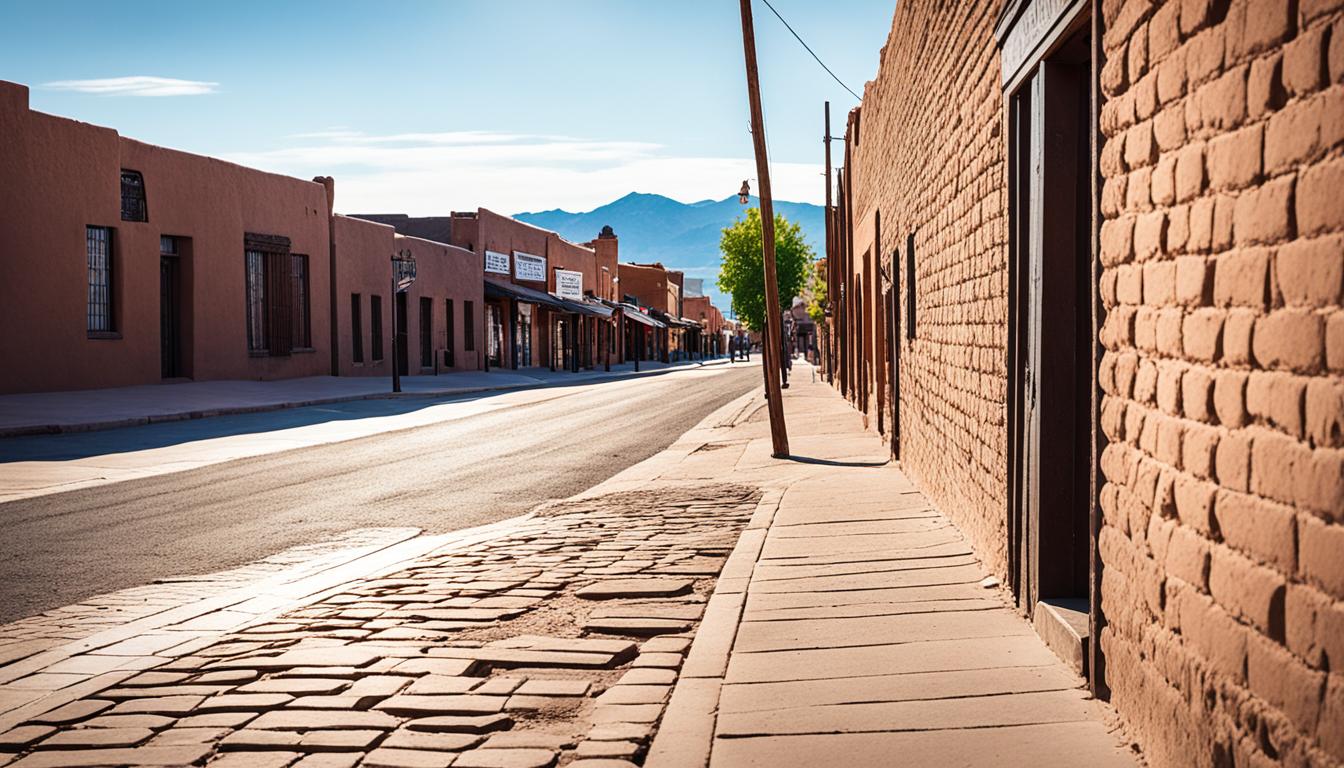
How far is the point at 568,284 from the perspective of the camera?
64.6m

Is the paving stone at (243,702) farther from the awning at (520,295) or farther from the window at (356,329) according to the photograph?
the awning at (520,295)

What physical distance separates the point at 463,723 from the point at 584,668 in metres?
0.89

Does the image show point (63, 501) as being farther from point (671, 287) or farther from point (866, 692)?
point (671, 287)

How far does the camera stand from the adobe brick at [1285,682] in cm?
247

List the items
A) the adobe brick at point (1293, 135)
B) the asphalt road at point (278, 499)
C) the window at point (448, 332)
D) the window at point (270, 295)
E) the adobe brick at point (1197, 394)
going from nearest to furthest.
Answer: the adobe brick at point (1293, 135), the adobe brick at point (1197, 394), the asphalt road at point (278, 499), the window at point (270, 295), the window at point (448, 332)

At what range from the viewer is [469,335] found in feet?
167

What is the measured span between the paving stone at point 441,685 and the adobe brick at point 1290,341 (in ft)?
10.7

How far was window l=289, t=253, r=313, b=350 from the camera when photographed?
3525 cm

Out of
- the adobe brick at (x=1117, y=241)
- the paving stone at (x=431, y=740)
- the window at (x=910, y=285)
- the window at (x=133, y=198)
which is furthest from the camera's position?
the window at (x=133, y=198)

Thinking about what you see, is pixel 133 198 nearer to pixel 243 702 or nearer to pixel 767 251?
pixel 767 251

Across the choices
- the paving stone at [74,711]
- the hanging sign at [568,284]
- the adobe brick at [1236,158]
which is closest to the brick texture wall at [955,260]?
the adobe brick at [1236,158]

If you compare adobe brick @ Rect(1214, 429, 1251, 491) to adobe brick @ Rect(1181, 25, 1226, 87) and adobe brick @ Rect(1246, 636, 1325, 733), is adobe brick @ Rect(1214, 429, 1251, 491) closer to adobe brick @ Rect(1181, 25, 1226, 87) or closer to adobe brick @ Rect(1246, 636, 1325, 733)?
adobe brick @ Rect(1246, 636, 1325, 733)

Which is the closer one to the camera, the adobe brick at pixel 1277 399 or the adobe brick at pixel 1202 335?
the adobe brick at pixel 1277 399

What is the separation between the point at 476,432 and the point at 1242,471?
60.2 feet
